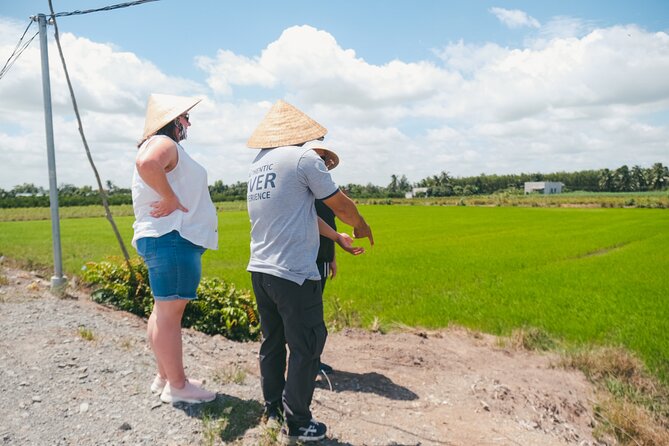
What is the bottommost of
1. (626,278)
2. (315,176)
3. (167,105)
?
(626,278)

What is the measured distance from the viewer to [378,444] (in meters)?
2.68

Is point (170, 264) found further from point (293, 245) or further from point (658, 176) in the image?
point (658, 176)

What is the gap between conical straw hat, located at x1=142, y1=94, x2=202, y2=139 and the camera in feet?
9.13

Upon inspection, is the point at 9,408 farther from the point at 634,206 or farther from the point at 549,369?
the point at 634,206

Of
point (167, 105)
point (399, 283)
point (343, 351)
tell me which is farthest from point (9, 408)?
point (399, 283)

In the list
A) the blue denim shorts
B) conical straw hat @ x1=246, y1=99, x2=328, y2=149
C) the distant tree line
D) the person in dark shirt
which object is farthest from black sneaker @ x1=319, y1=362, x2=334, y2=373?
Answer: the distant tree line

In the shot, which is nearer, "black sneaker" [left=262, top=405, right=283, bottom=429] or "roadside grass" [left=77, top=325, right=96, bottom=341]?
"black sneaker" [left=262, top=405, right=283, bottom=429]

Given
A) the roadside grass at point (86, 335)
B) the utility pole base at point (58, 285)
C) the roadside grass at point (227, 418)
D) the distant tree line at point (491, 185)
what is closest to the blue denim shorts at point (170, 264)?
the roadside grass at point (227, 418)

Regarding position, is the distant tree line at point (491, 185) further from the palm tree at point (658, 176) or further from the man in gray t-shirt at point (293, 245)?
the man in gray t-shirt at point (293, 245)

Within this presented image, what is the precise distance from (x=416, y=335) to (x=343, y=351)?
1.11 metres

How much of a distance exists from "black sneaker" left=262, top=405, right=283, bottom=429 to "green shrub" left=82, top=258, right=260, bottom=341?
1.92 metres

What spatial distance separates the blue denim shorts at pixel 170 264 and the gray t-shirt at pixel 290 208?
460mm

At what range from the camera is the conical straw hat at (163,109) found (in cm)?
278

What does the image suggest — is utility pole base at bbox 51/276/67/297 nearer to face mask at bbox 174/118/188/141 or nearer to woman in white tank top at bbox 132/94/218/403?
woman in white tank top at bbox 132/94/218/403
